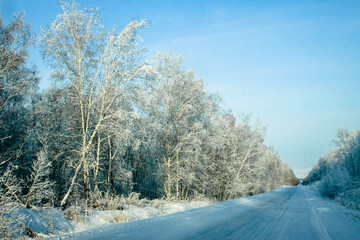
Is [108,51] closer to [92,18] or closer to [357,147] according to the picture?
[92,18]

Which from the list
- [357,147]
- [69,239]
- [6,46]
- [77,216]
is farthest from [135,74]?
[357,147]

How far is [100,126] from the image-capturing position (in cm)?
1027

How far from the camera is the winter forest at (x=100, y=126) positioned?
31.2 ft

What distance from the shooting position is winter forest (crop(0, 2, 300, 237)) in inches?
374

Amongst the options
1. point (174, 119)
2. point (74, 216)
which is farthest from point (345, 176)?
point (74, 216)

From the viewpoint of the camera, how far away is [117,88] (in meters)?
11.1

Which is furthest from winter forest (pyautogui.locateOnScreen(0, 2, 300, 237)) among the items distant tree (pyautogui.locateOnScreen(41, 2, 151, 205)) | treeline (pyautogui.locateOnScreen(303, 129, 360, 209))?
treeline (pyautogui.locateOnScreen(303, 129, 360, 209))

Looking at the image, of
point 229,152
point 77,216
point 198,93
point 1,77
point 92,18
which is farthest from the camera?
point 229,152

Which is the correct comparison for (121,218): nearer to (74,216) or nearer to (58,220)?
(74,216)

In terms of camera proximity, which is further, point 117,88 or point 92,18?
point 117,88

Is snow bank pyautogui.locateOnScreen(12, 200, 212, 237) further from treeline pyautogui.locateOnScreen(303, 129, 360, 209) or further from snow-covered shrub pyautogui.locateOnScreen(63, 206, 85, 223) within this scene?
treeline pyautogui.locateOnScreen(303, 129, 360, 209)

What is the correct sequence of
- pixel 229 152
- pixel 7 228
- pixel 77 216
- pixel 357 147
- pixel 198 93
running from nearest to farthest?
pixel 7 228
pixel 77 216
pixel 198 93
pixel 229 152
pixel 357 147

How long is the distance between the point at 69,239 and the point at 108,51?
8.68 meters

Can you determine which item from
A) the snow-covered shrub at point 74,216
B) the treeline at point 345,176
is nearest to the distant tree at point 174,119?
the snow-covered shrub at point 74,216
